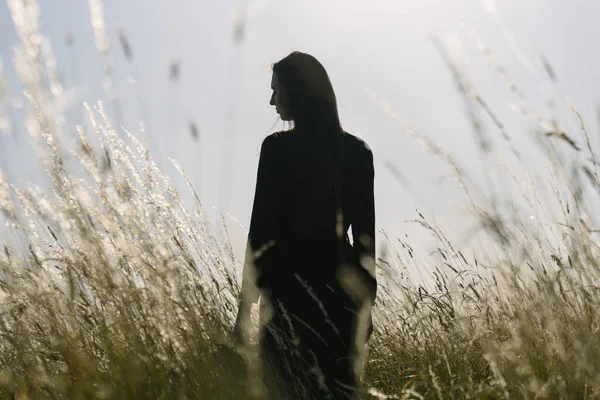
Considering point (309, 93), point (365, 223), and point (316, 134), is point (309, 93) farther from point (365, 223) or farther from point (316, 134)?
point (365, 223)

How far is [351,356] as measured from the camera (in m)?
2.33

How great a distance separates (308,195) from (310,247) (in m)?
0.17

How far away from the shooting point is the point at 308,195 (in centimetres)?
235

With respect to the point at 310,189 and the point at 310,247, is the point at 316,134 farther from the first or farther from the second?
the point at 310,247

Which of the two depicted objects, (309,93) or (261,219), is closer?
(261,219)

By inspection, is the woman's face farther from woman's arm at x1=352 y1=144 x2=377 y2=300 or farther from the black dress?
woman's arm at x1=352 y1=144 x2=377 y2=300

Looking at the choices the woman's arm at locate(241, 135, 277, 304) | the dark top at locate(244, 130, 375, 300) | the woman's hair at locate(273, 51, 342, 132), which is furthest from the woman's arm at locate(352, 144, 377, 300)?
the woman's arm at locate(241, 135, 277, 304)

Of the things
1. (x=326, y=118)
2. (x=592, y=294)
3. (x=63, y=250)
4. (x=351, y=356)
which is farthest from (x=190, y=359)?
(x=592, y=294)

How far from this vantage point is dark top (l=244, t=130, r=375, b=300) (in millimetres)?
2307

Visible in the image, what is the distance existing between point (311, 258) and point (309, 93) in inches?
22.2

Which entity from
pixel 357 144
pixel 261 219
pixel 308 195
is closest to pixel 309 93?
pixel 357 144

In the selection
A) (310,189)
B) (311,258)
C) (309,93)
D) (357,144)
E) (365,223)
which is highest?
(309,93)

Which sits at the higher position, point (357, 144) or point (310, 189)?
point (357, 144)

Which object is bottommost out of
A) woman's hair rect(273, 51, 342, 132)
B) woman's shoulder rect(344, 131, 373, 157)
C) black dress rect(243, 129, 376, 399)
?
black dress rect(243, 129, 376, 399)
